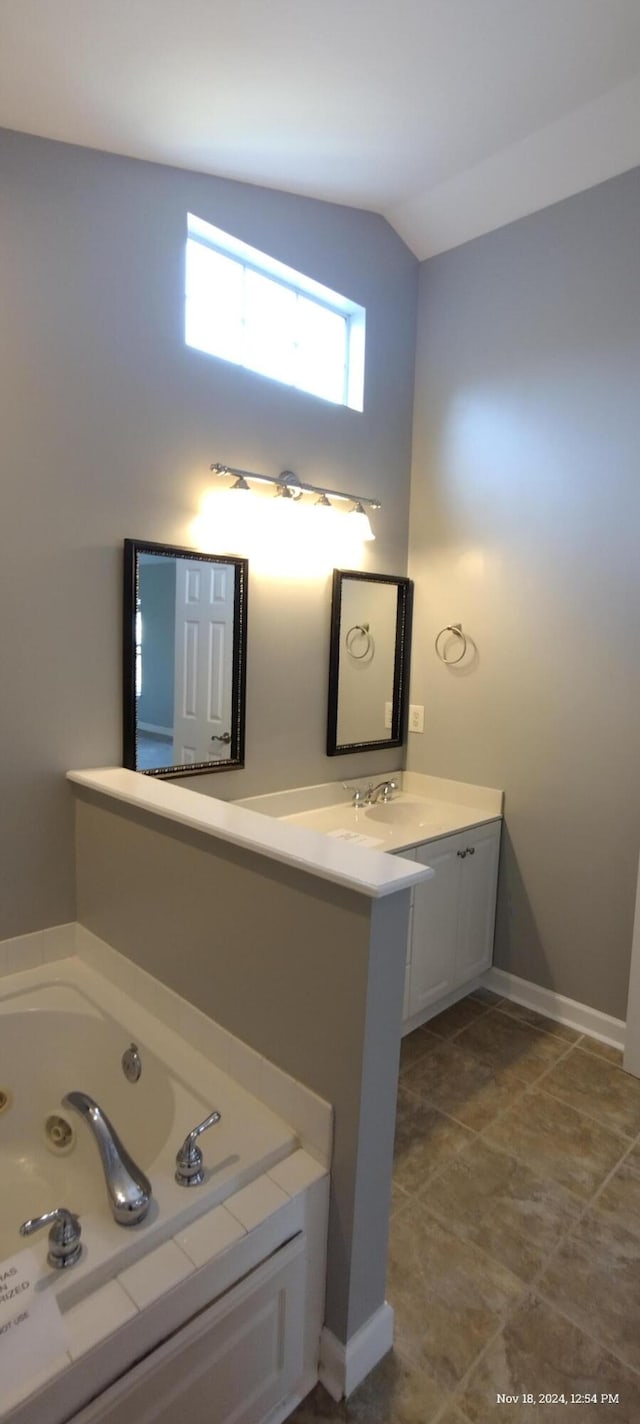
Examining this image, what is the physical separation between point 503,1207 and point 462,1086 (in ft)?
1.51

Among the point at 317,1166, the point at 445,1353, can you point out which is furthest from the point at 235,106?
the point at 445,1353

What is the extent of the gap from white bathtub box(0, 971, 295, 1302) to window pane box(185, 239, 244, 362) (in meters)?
2.04

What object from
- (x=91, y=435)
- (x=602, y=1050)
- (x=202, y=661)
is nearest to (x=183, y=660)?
(x=202, y=661)

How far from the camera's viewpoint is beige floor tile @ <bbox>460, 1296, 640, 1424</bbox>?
126 cm

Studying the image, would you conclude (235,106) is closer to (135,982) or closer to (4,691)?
(4,691)

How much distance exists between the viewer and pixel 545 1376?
133cm

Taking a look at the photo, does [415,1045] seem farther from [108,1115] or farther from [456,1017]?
[108,1115]

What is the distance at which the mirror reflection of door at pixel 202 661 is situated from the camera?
216 cm

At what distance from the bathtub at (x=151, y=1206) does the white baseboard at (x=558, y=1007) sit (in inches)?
59.9

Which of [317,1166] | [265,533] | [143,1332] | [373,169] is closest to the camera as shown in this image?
[143,1332]

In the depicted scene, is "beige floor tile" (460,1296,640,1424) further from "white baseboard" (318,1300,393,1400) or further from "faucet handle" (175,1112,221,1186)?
"faucet handle" (175,1112,221,1186)

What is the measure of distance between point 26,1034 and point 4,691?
0.92m

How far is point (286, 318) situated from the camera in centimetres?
252

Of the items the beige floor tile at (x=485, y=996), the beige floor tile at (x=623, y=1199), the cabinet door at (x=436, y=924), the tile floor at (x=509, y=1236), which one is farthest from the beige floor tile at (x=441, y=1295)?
the beige floor tile at (x=485, y=996)
